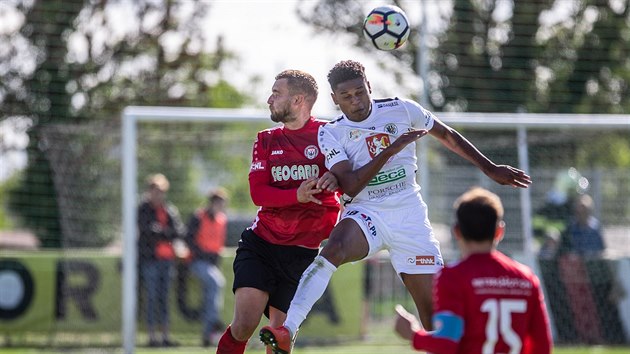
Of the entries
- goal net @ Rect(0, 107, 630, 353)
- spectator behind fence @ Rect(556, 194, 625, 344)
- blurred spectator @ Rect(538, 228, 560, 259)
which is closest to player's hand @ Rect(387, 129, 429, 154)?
goal net @ Rect(0, 107, 630, 353)

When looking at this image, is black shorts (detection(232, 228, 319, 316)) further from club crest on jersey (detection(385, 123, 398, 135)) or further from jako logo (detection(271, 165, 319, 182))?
club crest on jersey (detection(385, 123, 398, 135))

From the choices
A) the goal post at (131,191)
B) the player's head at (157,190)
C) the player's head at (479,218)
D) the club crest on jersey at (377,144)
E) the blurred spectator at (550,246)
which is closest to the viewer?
the player's head at (479,218)

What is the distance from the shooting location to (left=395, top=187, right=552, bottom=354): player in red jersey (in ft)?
16.6

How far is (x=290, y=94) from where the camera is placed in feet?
→ 23.6

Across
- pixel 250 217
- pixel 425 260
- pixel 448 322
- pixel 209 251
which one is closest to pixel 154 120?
pixel 209 251

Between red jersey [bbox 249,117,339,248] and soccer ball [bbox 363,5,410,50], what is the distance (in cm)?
74

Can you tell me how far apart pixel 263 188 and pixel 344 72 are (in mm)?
927

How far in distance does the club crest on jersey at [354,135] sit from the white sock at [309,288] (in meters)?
0.85

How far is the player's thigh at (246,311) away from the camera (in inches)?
278

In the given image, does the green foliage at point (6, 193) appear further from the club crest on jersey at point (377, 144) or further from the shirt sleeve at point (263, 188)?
the club crest on jersey at point (377, 144)

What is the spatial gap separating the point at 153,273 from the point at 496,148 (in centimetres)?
492

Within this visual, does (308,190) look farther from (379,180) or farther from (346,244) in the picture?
(379,180)

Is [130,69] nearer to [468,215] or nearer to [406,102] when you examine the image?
[406,102]

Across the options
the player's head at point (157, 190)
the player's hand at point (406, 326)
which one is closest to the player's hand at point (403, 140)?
the player's hand at point (406, 326)
